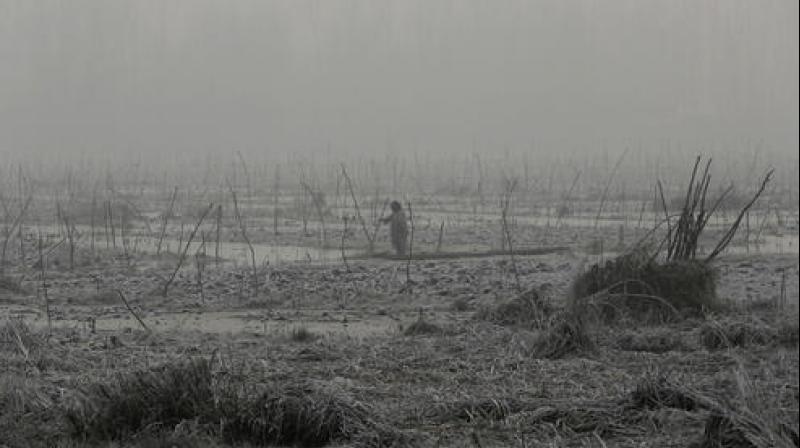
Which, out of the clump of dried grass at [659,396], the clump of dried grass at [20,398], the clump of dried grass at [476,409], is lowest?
the clump of dried grass at [20,398]

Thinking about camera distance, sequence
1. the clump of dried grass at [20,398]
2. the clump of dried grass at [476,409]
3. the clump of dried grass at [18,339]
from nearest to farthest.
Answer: the clump of dried grass at [476,409] → the clump of dried grass at [20,398] → the clump of dried grass at [18,339]

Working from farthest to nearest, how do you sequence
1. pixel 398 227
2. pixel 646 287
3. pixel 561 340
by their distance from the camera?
1. pixel 398 227
2. pixel 646 287
3. pixel 561 340

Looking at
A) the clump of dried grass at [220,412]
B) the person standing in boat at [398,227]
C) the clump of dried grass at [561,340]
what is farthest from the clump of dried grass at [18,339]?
the person standing in boat at [398,227]

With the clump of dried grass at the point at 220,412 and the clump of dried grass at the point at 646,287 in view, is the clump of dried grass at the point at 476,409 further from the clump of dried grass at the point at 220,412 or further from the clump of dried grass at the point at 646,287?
the clump of dried grass at the point at 646,287

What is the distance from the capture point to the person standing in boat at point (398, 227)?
17.2 metres

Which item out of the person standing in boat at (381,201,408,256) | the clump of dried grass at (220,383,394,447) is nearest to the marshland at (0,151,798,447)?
the clump of dried grass at (220,383,394,447)

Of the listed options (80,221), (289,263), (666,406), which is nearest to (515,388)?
(666,406)

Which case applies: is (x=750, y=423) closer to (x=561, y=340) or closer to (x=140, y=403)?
(x=140, y=403)

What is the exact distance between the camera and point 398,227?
17328 mm

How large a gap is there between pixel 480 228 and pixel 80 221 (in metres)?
9.80

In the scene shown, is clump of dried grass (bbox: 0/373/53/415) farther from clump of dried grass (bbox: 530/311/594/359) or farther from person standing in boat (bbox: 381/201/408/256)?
person standing in boat (bbox: 381/201/408/256)

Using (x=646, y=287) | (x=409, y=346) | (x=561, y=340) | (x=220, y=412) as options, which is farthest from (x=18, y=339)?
(x=646, y=287)

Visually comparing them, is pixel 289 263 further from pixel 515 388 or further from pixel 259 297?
pixel 515 388

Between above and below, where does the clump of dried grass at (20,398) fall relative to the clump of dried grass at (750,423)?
below
